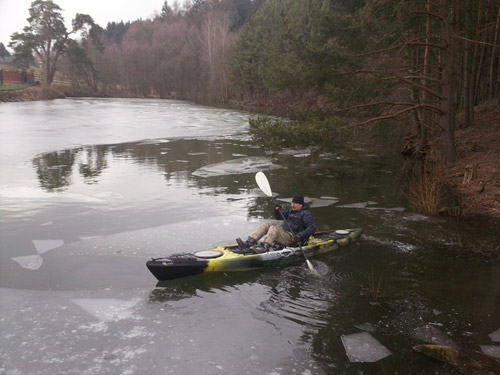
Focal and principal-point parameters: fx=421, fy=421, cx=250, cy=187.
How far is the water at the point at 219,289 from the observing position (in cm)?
439

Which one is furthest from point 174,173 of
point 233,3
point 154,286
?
point 233,3

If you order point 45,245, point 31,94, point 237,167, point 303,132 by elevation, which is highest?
point 31,94

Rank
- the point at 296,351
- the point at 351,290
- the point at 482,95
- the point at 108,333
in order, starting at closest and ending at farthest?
1. the point at 296,351
2. the point at 108,333
3. the point at 351,290
4. the point at 482,95

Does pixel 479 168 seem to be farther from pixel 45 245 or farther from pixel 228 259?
pixel 45 245

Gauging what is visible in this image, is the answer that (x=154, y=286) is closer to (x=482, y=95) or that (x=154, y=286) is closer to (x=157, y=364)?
(x=157, y=364)

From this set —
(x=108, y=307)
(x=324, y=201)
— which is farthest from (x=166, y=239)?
(x=324, y=201)

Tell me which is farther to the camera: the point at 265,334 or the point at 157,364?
the point at 265,334

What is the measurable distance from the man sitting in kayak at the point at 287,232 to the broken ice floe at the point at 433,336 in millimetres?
2337

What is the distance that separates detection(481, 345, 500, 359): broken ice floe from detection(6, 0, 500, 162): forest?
22.3 feet

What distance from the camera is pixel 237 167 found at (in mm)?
14938

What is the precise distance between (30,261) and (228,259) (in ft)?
10.5

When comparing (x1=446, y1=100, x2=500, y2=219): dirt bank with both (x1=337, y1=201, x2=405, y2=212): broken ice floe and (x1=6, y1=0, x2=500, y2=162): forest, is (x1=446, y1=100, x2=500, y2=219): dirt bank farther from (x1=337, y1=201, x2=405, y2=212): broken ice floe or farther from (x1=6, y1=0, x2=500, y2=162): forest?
(x1=337, y1=201, x2=405, y2=212): broken ice floe

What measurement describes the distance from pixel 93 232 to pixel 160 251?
1731mm

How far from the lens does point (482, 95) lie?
20.8m
